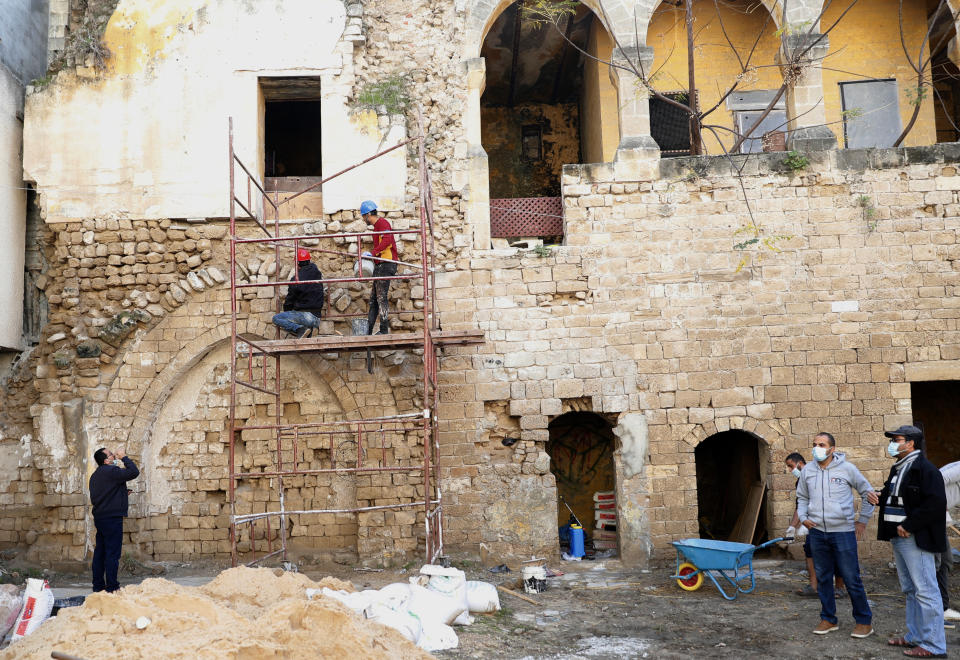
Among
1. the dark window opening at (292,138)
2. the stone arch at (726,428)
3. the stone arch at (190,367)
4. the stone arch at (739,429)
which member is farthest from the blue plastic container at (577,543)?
the dark window opening at (292,138)

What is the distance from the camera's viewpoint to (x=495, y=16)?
436 inches

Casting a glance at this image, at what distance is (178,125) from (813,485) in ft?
28.0

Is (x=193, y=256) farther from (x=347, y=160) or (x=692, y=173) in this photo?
(x=692, y=173)

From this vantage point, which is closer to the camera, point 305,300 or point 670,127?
point 305,300

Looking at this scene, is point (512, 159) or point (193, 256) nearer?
point (193, 256)

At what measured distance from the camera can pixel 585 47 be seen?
530 inches

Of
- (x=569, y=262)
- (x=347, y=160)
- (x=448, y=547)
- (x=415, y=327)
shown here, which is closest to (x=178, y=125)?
(x=347, y=160)

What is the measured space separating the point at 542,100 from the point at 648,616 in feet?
32.4

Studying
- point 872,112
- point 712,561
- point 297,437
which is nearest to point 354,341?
point 297,437

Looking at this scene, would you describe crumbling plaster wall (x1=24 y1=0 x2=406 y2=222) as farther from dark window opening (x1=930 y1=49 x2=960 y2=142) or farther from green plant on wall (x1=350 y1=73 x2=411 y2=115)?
dark window opening (x1=930 y1=49 x2=960 y2=142)

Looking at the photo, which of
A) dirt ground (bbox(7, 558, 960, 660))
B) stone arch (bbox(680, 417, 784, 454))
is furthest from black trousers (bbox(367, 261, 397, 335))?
stone arch (bbox(680, 417, 784, 454))

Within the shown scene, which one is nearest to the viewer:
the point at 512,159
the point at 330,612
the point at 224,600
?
the point at 330,612

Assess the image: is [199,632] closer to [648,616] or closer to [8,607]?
[8,607]

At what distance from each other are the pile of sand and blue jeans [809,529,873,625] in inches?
130
